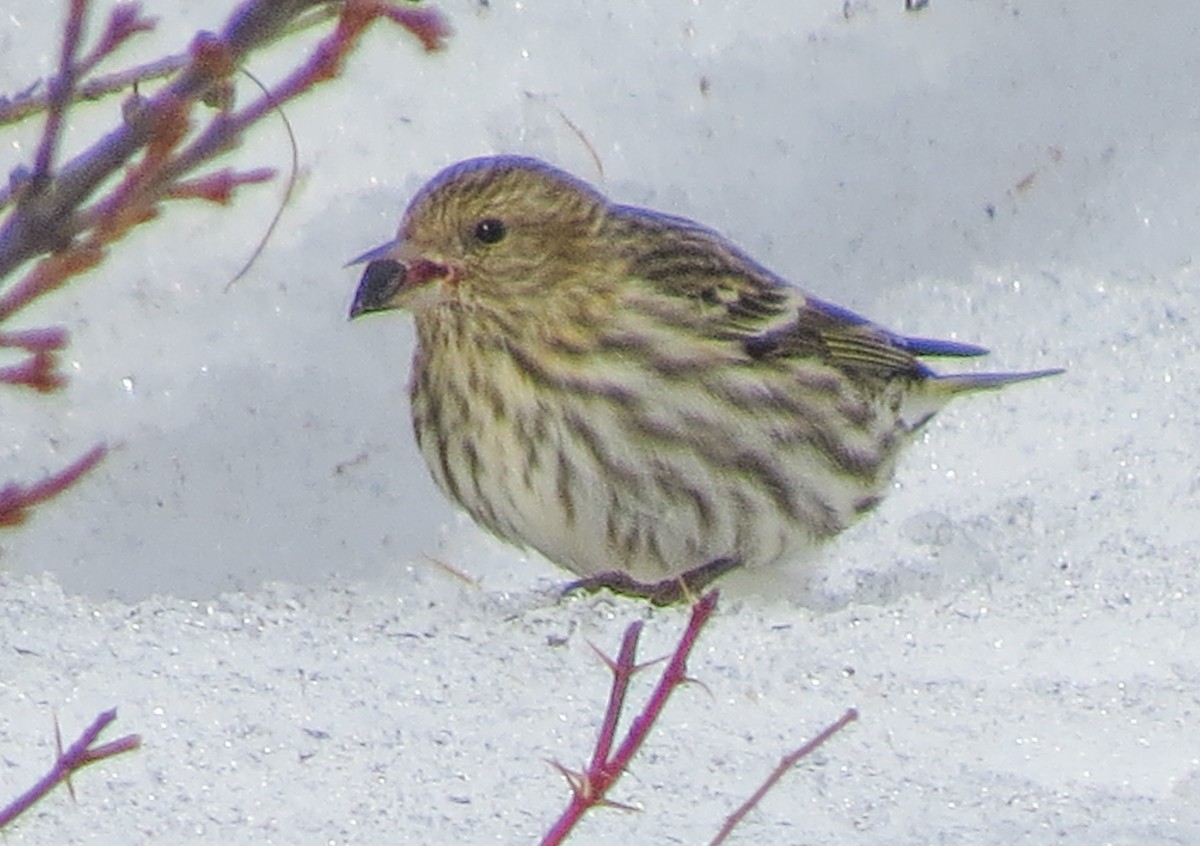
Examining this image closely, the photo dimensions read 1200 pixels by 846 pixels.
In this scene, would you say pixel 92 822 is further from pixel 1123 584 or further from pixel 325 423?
pixel 1123 584

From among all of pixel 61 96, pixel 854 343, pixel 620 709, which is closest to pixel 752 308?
pixel 854 343

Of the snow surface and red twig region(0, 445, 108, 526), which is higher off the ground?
red twig region(0, 445, 108, 526)

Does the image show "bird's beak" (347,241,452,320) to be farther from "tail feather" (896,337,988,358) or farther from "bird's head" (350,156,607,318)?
"tail feather" (896,337,988,358)

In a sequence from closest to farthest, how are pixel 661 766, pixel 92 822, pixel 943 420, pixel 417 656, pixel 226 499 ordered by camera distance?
pixel 92 822, pixel 661 766, pixel 417 656, pixel 226 499, pixel 943 420

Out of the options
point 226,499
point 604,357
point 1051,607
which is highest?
point 604,357

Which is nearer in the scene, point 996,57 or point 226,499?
point 226,499

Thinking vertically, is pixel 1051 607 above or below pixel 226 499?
above

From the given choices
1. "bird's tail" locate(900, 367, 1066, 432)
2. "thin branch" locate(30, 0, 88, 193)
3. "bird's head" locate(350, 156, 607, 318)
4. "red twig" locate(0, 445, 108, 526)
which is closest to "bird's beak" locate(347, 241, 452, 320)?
"bird's head" locate(350, 156, 607, 318)

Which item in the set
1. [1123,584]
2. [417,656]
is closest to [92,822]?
[417,656]
